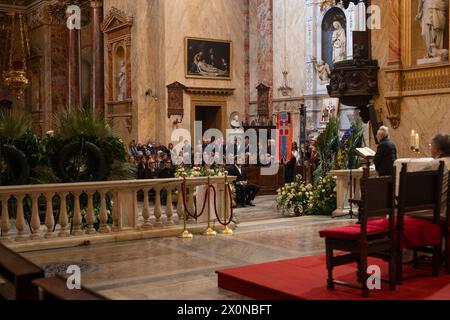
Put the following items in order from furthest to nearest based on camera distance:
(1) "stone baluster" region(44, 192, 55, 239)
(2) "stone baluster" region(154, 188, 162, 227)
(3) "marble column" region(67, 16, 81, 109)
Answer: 1. (3) "marble column" region(67, 16, 81, 109)
2. (2) "stone baluster" region(154, 188, 162, 227)
3. (1) "stone baluster" region(44, 192, 55, 239)

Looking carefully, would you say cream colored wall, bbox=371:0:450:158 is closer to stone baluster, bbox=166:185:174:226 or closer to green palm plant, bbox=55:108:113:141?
stone baluster, bbox=166:185:174:226

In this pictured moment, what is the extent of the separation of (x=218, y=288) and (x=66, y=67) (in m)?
27.5

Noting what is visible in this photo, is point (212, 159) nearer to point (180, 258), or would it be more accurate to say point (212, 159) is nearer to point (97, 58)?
point (180, 258)

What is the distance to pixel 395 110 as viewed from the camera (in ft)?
39.8

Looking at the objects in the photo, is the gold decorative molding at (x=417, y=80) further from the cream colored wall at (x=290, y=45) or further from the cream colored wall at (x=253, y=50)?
the cream colored wall at (x=253, y=50)

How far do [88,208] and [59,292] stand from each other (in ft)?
24.2

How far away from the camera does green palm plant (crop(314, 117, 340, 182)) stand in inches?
559

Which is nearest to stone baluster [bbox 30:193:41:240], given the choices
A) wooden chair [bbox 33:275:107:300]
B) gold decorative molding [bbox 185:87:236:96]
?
wooden chair [bbox 33:275:107:300]

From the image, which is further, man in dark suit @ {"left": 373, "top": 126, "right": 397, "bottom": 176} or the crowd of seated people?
the crowd of seated people

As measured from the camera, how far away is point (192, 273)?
25.5 feet

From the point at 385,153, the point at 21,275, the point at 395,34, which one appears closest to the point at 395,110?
the point at 395,34

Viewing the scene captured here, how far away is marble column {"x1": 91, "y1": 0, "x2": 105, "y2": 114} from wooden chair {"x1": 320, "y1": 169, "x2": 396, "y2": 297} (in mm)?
22409

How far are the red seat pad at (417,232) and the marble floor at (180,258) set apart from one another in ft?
6.00

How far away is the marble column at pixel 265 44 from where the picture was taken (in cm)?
2445
